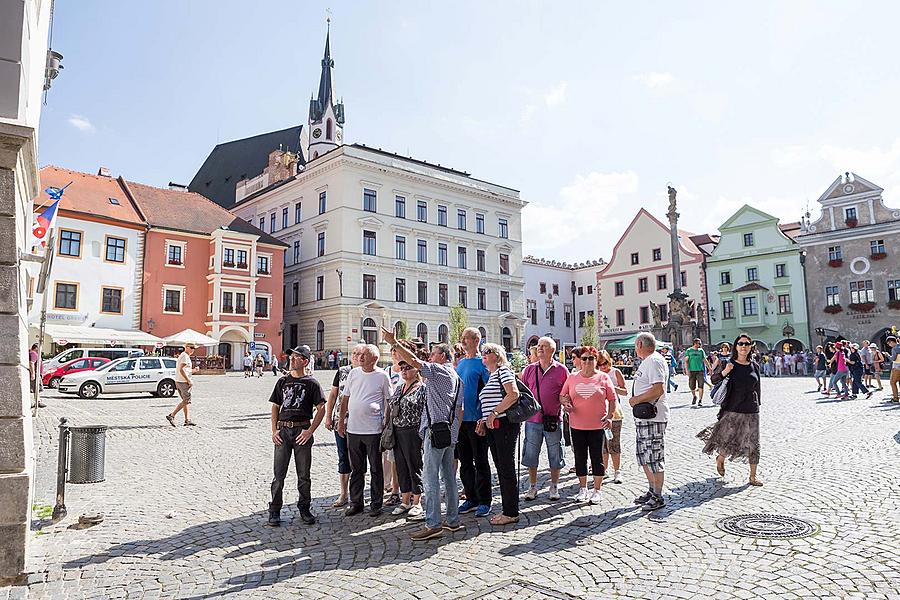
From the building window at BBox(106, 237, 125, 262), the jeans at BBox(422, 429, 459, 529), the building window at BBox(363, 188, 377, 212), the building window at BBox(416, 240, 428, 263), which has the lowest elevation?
the jeans at BBox(422, 429, 459, 529)

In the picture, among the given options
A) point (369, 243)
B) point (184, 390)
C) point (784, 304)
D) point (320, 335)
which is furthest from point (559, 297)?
point (184, 390)

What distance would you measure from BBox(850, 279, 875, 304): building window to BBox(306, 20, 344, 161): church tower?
5422 cm

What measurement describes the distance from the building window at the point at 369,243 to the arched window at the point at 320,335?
6522mm

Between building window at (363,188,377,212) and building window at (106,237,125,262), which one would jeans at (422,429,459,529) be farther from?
building window at (363,188,377,212)

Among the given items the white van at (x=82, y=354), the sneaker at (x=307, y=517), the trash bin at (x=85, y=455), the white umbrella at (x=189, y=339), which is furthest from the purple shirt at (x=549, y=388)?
the white umbrella at (x=189, y=339)

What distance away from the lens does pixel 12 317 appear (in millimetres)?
5422

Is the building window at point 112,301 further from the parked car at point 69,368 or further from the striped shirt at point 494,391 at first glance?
the striped shirt at point 494,391

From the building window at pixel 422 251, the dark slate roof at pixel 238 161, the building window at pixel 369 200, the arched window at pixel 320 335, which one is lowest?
the arched window at pixel 320 335

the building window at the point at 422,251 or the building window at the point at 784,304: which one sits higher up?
the building window at the point at 422,251

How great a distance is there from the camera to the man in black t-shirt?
6605 millimetres

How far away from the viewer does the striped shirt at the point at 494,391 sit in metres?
A: 6.52

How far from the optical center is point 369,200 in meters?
51.6

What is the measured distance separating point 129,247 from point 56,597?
4021cm

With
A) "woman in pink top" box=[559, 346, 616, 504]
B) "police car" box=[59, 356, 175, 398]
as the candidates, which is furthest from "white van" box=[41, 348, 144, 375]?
"woman in pink top" box=[559, 346, 616, 504]
